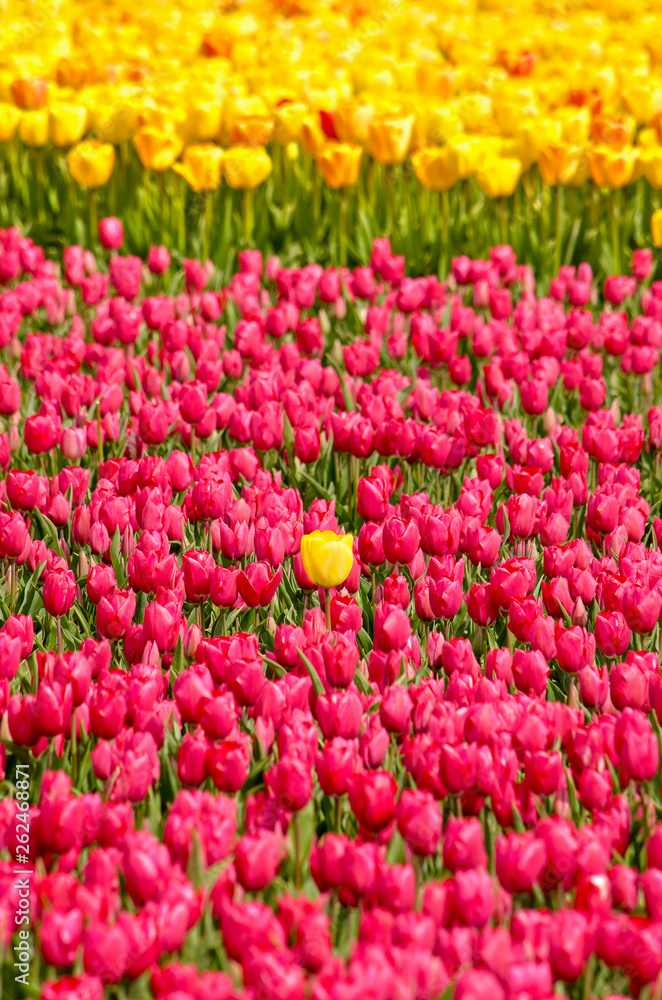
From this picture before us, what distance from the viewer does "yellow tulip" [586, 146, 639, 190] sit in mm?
6293

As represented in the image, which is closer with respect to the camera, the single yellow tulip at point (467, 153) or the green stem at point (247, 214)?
the single yellow tulip at point (467, 153)

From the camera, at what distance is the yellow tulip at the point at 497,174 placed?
20.6 ft

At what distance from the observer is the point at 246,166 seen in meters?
6.48

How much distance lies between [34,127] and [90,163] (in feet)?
2.31

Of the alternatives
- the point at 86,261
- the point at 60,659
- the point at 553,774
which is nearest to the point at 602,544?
the point at 553,774

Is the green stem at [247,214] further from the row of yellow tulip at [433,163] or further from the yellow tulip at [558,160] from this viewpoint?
the yellow tulip at [558,160]

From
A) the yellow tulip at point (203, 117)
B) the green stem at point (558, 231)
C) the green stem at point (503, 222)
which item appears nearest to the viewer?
the green stem at point (558, 231)

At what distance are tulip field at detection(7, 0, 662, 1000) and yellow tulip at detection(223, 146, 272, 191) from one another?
3 cm

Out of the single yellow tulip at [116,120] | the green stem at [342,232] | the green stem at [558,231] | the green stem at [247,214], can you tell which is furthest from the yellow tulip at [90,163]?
the green stem at [558,231]

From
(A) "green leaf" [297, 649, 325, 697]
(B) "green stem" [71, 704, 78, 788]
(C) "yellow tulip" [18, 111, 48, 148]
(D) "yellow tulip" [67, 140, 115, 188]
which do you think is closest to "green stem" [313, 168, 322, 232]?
(D) "yellow tulip" [67, 140, 115, 188]

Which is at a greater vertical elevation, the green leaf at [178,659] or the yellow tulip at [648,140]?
the yellow tulip at [648,140]

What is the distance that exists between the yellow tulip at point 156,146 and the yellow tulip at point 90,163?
0.54 feet

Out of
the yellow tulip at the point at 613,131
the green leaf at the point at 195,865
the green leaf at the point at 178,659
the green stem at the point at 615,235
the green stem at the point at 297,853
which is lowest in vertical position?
the green stem at the point at 615,235

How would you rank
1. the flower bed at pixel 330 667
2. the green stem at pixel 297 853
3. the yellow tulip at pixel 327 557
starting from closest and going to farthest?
the flower bed at pixel 330 667 → the green stem at pixel 297 853 → the yellow tulip at pixel 327 557
